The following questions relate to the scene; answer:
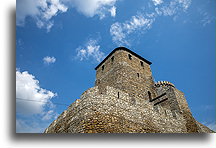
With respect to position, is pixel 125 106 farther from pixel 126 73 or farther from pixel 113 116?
pixel 126 73

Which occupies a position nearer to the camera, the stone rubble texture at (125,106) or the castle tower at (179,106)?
the stone rubble texture at (125,106)

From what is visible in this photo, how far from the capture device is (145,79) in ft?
34.7

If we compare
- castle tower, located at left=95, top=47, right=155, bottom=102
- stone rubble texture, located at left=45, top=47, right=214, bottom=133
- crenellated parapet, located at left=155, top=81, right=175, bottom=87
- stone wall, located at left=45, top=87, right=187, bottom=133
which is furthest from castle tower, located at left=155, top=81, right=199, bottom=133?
castle tower, located at left=95, top=47, right=155, bottom=102

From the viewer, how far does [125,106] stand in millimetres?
5883

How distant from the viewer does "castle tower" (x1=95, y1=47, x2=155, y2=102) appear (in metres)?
9.17

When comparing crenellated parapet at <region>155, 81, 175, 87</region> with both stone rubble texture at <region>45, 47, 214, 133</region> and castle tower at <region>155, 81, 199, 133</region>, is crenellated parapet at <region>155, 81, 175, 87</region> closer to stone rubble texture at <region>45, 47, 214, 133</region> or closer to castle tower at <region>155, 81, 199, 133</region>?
stone rubble texture at <region>45, 47, 214, 133</region>

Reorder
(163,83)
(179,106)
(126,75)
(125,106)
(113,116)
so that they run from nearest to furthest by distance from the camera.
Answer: (113,116) < (125,106) < (179,106) < (126,75) < (163,83)

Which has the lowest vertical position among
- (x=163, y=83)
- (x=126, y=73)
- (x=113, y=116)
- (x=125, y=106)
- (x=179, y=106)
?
(x=113, y=116)

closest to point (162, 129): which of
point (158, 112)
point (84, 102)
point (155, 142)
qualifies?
point (158, 112)

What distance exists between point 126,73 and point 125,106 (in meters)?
3.94

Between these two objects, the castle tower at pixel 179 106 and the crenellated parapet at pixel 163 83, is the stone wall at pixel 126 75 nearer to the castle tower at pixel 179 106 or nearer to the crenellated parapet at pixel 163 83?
the crenellated parapet at pixel 163 83

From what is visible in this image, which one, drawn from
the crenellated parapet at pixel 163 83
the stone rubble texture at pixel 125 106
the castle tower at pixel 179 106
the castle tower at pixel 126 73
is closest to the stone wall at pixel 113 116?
the stone rubble texture at pixel 125 106

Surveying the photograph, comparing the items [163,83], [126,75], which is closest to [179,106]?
[163,83]

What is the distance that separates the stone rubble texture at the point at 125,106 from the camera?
501cm
